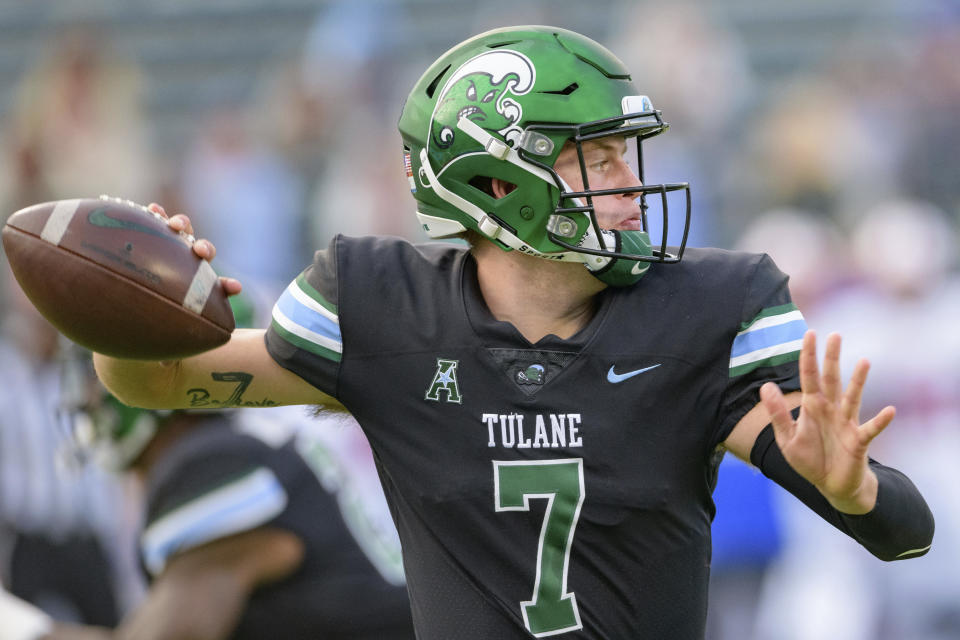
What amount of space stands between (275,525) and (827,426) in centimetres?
185

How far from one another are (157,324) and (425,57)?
7.62m

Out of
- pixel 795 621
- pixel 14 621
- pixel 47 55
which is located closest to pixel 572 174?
pixel 14 621

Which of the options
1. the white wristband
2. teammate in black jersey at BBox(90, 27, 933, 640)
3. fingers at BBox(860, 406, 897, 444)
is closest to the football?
teammate in black jersey at BBox(90, 27, 933, 640)

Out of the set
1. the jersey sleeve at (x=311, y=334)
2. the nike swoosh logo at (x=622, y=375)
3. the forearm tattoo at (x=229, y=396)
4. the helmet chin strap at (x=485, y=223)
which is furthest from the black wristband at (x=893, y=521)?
the forearm tattoo at (x=229, y=396)

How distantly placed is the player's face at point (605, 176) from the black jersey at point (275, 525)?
1.46m

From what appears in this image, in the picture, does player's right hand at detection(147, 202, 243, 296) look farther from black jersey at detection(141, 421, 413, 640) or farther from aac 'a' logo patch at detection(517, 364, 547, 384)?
black jersey at detection(141, 421, 413, 640)

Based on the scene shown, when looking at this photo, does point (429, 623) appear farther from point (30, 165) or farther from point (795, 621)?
point (30, 165)

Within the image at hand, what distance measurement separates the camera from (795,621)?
581 centimetres

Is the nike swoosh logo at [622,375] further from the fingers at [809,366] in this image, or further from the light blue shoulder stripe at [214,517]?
the light blue shoulder stripe at [214,517]

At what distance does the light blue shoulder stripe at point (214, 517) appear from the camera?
3559mm

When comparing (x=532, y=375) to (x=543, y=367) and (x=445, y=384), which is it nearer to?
(x=543, y=367)

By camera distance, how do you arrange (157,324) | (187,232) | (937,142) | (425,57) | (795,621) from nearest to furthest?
(157,324) < (187,232) < (795,621) < (937,142) < (425,57)

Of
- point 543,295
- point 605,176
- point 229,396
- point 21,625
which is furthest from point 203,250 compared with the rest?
point 21,625

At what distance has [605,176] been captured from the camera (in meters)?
2.62
